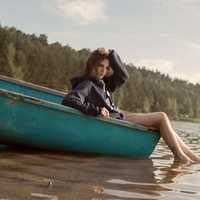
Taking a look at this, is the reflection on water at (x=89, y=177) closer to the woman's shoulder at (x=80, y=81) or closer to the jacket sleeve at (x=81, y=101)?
the jacket sleeve at (x=81, y=101)

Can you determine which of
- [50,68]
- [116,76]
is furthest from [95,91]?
[50,68]

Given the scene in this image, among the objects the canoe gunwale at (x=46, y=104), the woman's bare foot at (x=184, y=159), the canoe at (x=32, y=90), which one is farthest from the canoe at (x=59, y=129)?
the canoe at (x=32, y=90)

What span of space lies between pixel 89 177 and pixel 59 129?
5.01ft

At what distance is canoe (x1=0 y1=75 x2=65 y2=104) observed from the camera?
27.5ft

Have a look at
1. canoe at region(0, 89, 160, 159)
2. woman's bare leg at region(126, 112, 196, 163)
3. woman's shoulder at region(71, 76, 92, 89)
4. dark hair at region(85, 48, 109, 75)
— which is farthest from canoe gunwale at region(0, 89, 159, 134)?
dark hair at region(85, 48, 109, 75)

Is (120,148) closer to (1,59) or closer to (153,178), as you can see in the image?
(153,178)

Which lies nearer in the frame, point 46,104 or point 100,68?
point 46,104

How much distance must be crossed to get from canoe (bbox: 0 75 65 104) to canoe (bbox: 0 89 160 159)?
2.17 metres

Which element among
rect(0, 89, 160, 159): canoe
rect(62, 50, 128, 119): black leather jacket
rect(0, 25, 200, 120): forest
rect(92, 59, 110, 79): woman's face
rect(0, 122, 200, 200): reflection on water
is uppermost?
rect(0, 25, 200, 120): forest

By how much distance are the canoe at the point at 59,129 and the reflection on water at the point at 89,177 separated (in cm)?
15

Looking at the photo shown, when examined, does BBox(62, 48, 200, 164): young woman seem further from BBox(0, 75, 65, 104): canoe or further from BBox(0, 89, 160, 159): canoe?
BBox(0, 75, 65, 104): canoe

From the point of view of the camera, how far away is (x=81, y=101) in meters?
5.87

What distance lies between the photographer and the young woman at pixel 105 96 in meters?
5.93

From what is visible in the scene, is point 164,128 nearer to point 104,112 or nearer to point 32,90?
point 104,112
